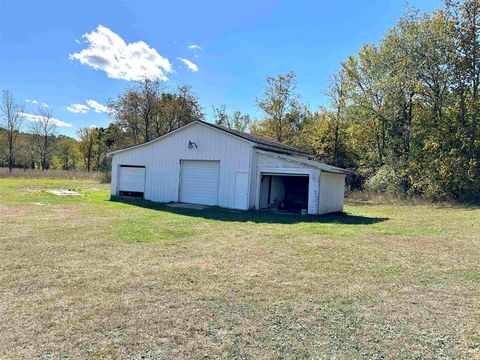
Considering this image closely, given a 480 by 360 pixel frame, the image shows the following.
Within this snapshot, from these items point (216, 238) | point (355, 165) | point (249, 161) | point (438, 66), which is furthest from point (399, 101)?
point (216, 238)

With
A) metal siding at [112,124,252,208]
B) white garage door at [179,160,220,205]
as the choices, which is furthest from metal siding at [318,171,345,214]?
white garage door at [179,160,220,205]

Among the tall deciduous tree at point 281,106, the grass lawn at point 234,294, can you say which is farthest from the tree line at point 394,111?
the grass lawn at point 234,294

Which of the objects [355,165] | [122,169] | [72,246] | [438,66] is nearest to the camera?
[72,246]

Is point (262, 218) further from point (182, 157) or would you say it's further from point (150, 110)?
point (150, 110)

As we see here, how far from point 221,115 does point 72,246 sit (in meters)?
36.4

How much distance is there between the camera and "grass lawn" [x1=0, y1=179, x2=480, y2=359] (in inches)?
136

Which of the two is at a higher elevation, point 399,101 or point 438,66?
point 438,66

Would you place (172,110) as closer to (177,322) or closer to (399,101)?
(399,101)

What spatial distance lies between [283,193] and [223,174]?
3620mm

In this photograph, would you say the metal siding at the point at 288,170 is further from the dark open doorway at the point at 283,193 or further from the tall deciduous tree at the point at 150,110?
the tall deciduous tree at the point at 150,110

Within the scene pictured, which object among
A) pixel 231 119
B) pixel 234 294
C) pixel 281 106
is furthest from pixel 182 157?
pixel 231 119

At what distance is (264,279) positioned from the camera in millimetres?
5504

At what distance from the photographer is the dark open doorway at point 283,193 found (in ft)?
55.0

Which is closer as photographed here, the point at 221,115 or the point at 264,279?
the point at 264,279
